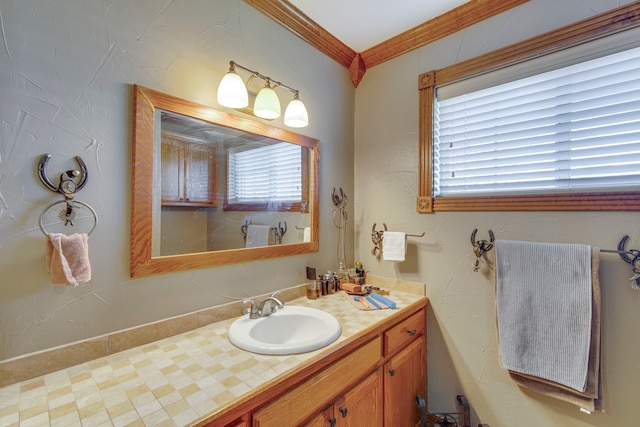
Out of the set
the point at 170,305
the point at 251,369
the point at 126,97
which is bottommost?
the point at 251,369

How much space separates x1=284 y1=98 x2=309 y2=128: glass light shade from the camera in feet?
4.66

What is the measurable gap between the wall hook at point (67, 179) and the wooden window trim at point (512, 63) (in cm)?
158

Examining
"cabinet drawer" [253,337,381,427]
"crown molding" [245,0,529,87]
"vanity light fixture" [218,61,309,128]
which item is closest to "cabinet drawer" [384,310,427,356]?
"cabinet drawer" [253,337,381,427]

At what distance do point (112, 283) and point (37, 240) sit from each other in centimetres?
25

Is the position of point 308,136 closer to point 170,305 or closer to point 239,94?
point 239,94

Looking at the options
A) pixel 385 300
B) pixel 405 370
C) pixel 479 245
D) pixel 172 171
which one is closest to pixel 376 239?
pixel 385 300

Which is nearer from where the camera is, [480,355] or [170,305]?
[170,305]

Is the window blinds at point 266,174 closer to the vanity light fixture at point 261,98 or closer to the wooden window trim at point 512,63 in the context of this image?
the vanity light fixture at point 261,98

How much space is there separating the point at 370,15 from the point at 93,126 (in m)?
1.48

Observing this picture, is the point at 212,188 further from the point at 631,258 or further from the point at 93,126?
the point at 631,258

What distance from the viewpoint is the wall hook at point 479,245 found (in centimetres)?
143

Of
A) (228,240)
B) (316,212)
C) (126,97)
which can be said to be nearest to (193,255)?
(228,240)

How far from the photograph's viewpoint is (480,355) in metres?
1.47

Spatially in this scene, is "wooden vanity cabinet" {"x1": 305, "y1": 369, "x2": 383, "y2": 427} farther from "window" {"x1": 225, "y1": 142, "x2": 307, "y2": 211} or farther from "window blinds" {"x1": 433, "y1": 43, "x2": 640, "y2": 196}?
"window blinds" {"x1": 433, "y1": 43, "x2": 640, "y2": 196}
